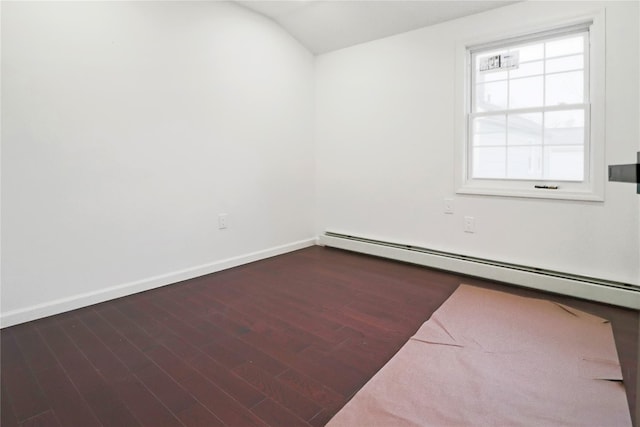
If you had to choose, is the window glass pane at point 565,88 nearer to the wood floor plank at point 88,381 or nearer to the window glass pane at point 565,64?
the window glass pane at point 565,64

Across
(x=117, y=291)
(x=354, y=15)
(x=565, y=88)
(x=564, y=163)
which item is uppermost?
(x=354, y=15)

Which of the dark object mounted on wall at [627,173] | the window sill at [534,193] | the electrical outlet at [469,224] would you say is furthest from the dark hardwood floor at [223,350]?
the dark object mounted on wall at [627,173]

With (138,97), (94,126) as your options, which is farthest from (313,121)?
(94,126)

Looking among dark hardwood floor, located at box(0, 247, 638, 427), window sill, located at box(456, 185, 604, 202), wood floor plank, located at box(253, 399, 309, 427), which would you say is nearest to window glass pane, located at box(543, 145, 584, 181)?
window sill, located at box(456, 185, 604, 202)

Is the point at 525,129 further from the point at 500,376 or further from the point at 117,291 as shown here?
the point at 117,291

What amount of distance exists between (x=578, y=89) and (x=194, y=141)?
2.96 metres

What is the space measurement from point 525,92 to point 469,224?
3.71 feet

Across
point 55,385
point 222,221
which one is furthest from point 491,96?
point 55,385

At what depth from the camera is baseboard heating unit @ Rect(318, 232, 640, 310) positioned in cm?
244

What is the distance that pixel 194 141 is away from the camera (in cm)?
302

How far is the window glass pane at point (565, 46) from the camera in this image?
8.62 feet

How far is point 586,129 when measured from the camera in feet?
8.53

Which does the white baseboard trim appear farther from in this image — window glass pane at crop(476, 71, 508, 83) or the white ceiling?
window glass pane at crop(476, 71, 508, 83)

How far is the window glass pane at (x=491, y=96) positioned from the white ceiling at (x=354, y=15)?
1.94 feet
